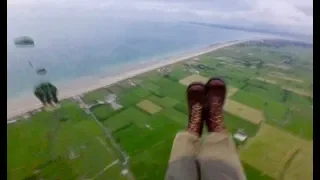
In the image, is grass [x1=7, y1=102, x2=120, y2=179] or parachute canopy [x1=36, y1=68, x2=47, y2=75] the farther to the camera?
parachute canopy [x1=36, y1=68, x2=47, y2=75]

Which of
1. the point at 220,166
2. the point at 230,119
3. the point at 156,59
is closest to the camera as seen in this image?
the point at 220,166

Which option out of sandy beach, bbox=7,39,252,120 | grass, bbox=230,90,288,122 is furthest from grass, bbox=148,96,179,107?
grass, bbox=230,90,288,122

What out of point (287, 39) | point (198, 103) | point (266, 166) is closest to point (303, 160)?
point (266, 166)

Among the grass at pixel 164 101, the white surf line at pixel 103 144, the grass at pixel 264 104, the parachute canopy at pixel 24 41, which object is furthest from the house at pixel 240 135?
the parachute canopy at pixel 24 41

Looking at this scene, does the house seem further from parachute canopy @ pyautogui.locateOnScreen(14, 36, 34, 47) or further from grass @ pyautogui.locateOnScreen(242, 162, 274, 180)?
parachute canopy @ pyautogui.locateOnScreen(14, 36, 34, 47)

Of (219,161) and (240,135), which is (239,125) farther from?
(219,161)

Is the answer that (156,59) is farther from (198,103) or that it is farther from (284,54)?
(284,54)

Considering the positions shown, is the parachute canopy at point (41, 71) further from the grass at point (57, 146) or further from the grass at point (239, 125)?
the grass at point (239, 125)
